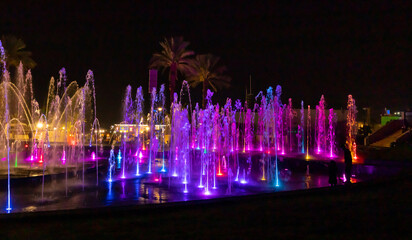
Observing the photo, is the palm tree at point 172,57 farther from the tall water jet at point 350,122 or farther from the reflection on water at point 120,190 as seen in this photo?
the reflection on water at point 120,190

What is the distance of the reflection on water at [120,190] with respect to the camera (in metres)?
9.02

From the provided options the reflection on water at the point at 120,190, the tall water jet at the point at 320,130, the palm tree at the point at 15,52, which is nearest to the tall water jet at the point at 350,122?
the tall water jet at the point at 320,130

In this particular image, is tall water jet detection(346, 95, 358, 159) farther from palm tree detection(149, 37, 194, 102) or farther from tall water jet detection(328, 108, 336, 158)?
palm tree detection(149, 37, 194, 102)

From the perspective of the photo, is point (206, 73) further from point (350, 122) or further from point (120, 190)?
point (120, 190)

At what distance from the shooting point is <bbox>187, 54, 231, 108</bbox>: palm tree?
3697cm

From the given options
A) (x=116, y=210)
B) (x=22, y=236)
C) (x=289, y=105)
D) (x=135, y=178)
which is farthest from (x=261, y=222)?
(x=289, y=105)

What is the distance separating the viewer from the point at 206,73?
37.0 m

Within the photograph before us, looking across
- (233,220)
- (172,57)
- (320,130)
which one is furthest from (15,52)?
(233,220)

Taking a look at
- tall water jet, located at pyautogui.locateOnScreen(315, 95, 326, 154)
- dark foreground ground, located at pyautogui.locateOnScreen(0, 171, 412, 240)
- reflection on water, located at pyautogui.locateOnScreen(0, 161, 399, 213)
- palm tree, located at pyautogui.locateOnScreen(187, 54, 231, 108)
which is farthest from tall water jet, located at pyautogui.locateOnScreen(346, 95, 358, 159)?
dark foreground ground, located at pyautogui.locateOnScreen(0, 171, 412, 240)

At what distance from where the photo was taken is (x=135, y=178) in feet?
45.6

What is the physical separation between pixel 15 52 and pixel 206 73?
18872 millimetres

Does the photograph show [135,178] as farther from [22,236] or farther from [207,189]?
[22,236]

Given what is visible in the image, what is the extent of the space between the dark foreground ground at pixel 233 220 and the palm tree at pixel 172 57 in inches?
1058

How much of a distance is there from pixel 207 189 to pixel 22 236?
246 inches
